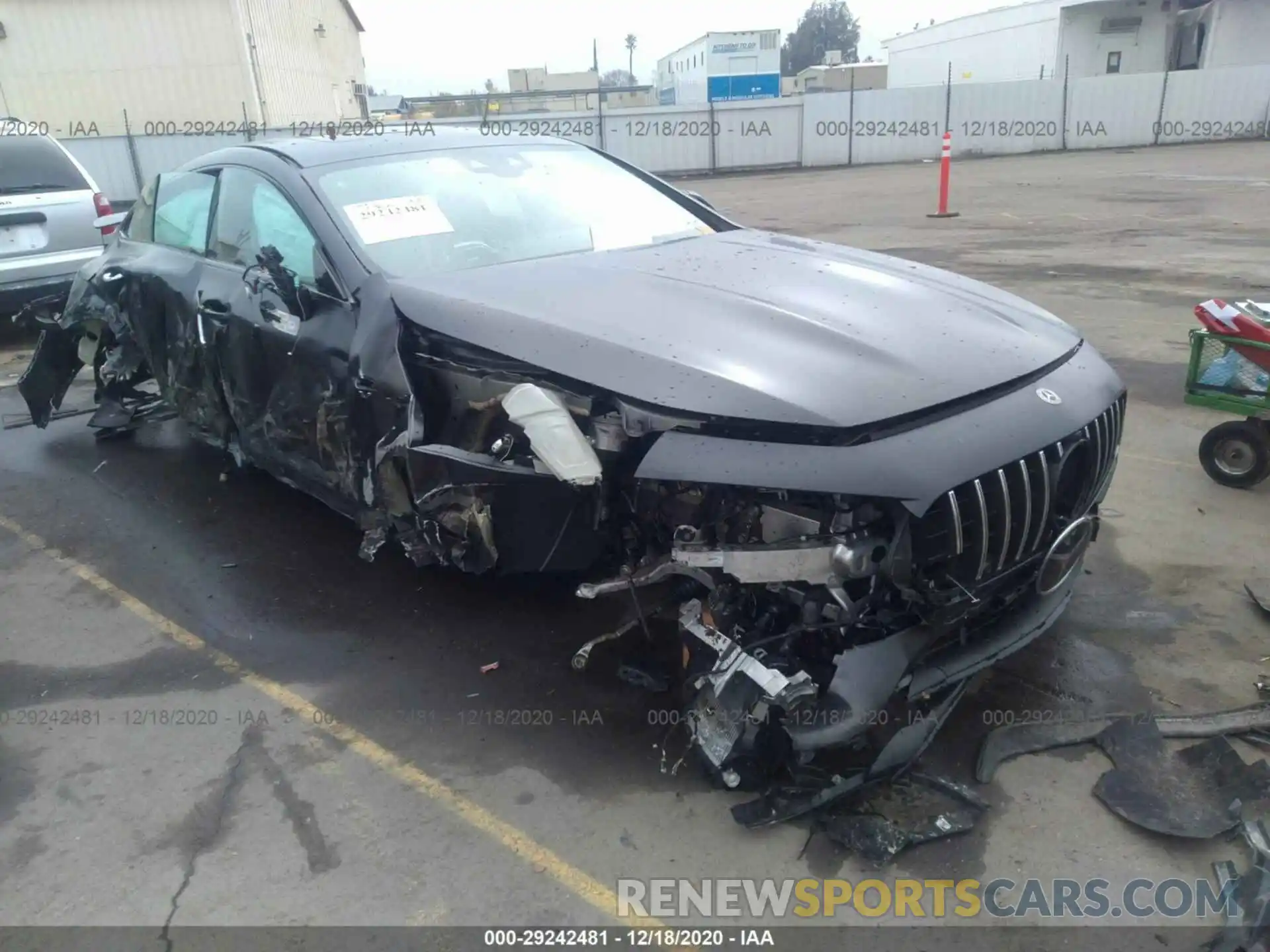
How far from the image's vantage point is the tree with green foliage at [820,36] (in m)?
83.1

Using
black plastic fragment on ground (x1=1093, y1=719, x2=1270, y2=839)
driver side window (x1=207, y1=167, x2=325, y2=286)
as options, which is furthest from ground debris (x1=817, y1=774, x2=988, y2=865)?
driver side window (x1=207, y1=167, x2=325, y2=286)

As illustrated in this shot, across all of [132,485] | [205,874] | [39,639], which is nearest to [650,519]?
[205,874]

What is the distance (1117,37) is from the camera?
3422 centimetres

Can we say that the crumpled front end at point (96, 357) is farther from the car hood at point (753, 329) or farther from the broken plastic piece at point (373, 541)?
the car hood at point (753, 329)

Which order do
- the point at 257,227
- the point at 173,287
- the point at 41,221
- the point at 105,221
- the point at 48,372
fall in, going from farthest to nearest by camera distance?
1. the point at 105,221
2. the point at 41,221
3. the point at 48,372
4. the point at 173,287
5. the point at 257,227

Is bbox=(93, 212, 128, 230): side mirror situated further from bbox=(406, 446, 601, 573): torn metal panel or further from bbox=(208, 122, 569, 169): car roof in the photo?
bbox=(406, 446, 601, 573): torn metal panel

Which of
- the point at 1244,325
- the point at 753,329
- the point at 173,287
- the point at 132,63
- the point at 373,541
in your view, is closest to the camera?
the point at 753,329

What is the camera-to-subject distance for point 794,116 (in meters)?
25.0

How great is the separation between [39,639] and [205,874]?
1.78m

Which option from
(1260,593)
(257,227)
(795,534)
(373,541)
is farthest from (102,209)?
(1260,593)

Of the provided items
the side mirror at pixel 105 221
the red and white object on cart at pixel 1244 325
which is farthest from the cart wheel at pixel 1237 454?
the side mirror at pixel 105 221

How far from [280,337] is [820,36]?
90.6m

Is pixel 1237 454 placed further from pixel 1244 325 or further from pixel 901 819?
pixel 901 819

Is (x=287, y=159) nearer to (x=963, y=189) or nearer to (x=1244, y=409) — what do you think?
(x=1244, y=409)
